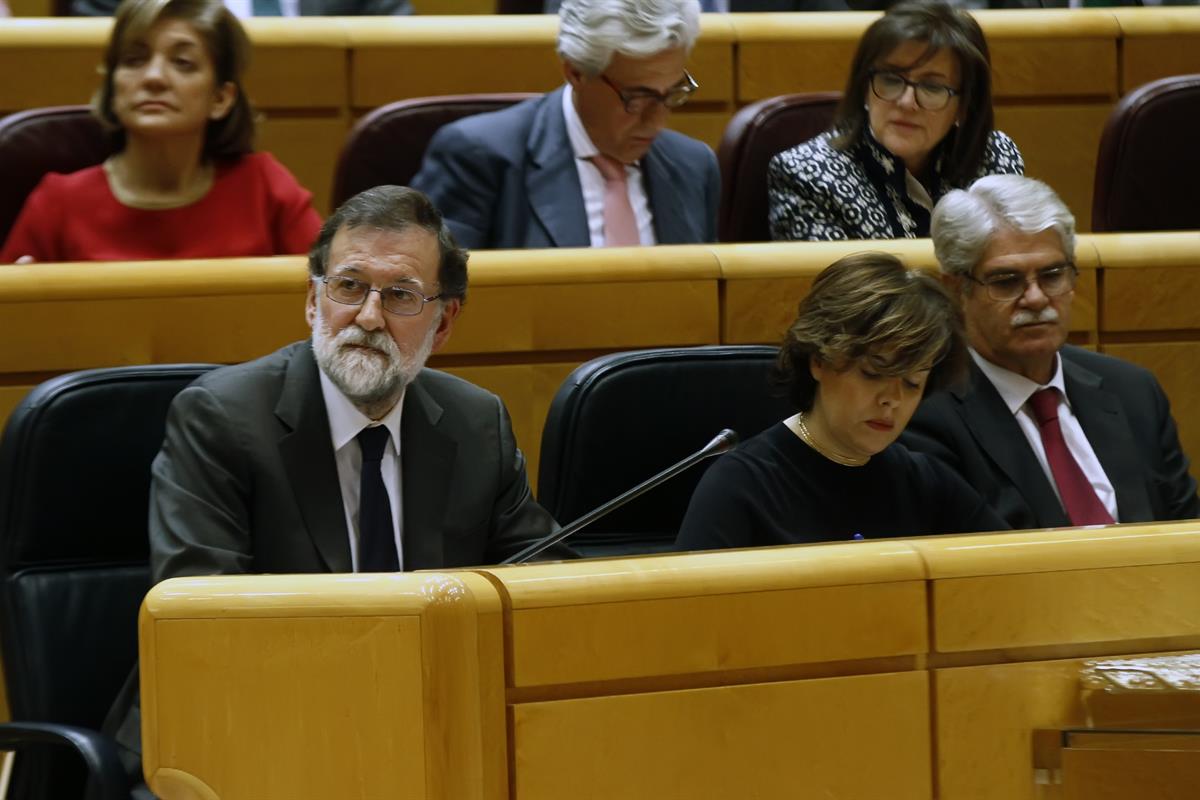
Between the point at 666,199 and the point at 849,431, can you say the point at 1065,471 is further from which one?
the point at 666,199

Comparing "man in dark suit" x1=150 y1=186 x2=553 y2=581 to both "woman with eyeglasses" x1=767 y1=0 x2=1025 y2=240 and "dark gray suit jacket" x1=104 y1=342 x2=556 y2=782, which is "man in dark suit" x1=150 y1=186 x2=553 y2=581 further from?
"woman with eyeglasses" x1=767 y1=0 x2=1025 y2=240

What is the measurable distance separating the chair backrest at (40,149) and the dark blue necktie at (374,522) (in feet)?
1.74

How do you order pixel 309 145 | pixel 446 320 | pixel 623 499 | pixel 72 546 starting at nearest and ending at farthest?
pixel 623 499
pixel 72 546
pixel 446 320
pixel 309 145

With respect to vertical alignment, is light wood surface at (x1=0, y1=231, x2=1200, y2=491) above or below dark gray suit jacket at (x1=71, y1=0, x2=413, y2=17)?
below

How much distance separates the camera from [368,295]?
0.99 metres

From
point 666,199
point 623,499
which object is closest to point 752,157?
point 666,199

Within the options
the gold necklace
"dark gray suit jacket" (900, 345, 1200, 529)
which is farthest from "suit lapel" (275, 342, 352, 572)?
"dark gray suit jacket" (900, 345, 1200, 529)

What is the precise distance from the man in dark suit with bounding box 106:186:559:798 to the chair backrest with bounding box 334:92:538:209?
47 cm

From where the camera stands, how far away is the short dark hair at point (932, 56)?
55.0 inches

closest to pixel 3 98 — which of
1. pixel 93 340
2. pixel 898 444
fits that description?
pixel 93 340

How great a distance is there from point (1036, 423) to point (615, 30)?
0.45 metres

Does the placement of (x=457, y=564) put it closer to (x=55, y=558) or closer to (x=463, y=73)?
(x=55, y=558)

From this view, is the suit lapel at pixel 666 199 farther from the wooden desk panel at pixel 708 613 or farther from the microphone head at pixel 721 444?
the wooden desk panel at pixel 708 613

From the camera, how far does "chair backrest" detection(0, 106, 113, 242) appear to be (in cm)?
138
